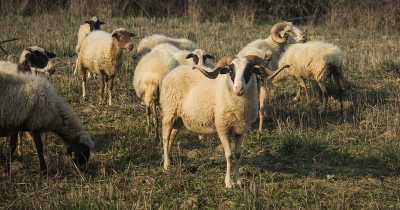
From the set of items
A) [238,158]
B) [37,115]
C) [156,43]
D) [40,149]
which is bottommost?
[238,158]

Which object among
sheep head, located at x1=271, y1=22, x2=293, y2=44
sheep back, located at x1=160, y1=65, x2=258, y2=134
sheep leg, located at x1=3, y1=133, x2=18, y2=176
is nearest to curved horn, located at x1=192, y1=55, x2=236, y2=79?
sheep back, located at x1=160, y1=65, x2=258, y2=134

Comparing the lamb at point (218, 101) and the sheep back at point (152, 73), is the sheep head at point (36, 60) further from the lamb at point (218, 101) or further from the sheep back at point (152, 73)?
the lamb at point (218, 101)

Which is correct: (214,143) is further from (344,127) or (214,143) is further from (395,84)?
(395,84)

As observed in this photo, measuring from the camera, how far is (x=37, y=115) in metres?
6.56

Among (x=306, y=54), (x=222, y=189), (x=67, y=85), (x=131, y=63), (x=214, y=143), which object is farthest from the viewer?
(x=131, y=63)

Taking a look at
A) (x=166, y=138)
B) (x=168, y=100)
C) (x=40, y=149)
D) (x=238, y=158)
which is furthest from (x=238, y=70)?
(x=40, y=149)

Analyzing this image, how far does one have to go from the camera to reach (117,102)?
399 inches

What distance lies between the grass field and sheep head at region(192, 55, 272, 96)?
3.88 feet

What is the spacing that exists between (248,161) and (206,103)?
1308 mm

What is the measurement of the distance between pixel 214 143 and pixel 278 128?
1.23 m

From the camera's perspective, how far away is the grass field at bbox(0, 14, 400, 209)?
5789 mm

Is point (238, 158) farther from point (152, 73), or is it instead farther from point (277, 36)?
point (277, 36)

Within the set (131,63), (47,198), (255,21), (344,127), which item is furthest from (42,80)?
(255,21)

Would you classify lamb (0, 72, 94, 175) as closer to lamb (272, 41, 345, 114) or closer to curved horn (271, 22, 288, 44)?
lamb (272, 41, 345, 114)
